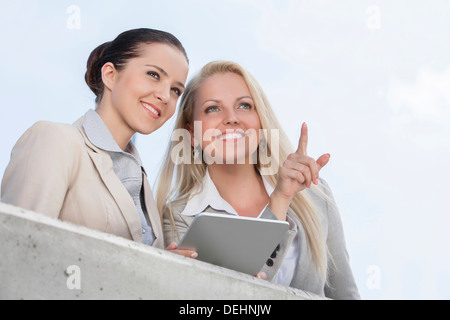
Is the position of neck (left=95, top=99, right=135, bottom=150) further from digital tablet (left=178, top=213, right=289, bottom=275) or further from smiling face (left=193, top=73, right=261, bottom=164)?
digital tablet (left=178, top=213, right=289, bottom=275)

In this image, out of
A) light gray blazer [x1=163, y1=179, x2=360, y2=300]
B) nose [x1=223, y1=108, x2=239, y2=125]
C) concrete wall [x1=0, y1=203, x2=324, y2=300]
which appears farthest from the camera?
nose [x1=223, y1=108, x2=239, y2=125]

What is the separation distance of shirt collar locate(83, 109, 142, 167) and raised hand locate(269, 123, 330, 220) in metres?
0.81

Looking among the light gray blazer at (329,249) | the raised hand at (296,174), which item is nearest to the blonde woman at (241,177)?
the light gray blazer at (329,249)

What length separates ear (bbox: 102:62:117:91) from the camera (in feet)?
8.60

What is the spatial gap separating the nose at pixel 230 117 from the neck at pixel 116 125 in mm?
619

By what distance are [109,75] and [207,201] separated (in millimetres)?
926

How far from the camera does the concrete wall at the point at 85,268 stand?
3.90ft

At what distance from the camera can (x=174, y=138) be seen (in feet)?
11.0

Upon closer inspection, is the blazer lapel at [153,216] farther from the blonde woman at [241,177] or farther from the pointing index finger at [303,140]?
the pointing index finger at [303,140]

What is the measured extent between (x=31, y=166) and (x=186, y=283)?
0.91 meters

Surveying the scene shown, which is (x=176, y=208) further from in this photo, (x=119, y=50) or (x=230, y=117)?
(x=119, y=50)

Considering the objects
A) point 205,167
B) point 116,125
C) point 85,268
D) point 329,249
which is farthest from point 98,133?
point 329,249

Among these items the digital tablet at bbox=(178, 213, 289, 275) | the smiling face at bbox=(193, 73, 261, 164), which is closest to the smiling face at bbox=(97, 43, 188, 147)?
the smiling face at bbox=(193, 73, 261, 164)

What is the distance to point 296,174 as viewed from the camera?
256cm
